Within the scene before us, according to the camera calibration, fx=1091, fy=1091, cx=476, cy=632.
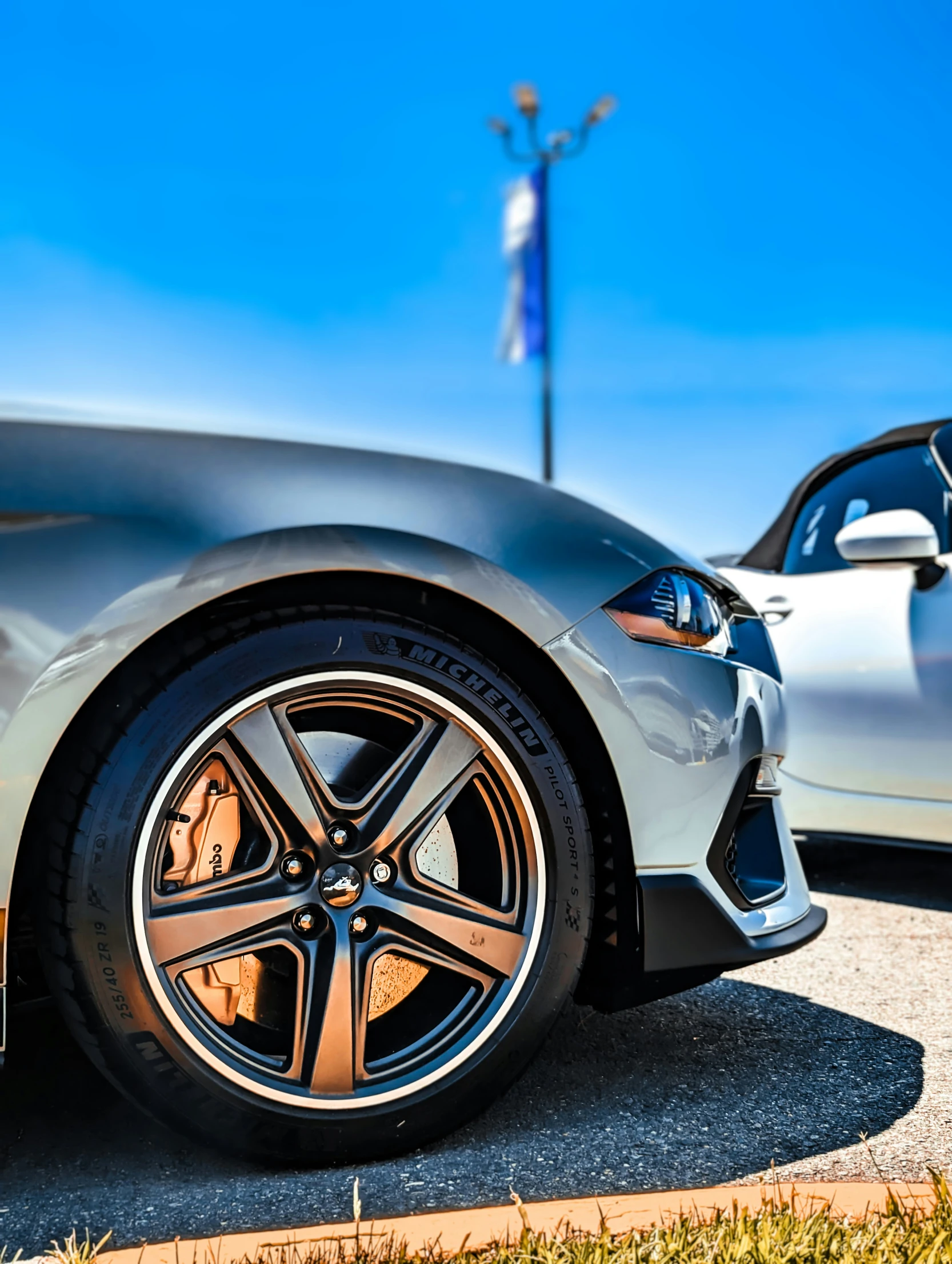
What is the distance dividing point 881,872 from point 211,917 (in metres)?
3.38

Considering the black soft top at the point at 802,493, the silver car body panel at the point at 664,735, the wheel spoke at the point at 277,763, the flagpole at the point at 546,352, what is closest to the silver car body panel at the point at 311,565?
the silver car body panel at the point at 664,735

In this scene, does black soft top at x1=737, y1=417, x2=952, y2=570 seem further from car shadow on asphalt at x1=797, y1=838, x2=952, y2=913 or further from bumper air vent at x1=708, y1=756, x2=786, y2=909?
bumper air vent at x1=708, y1=756, x2=786, y2=909

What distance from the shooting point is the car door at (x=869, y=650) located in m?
3.56

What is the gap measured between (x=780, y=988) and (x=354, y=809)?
5.04ft

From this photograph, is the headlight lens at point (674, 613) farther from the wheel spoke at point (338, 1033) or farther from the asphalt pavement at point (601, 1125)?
the asphalt pavement at point (601, 1125)

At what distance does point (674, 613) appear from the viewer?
1.98m

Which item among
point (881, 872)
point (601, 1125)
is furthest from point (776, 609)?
point (601, 1125)

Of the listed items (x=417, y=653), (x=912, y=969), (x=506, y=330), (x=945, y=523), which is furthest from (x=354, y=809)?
(x=506, y=330)

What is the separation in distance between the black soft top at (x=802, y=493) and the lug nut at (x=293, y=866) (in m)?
2.96

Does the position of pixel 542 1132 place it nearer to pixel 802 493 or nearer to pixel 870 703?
pixel 870 703

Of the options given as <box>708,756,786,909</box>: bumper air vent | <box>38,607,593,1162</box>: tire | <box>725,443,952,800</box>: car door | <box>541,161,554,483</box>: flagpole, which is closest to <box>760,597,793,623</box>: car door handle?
<box>725,443,952,800</box>: car door

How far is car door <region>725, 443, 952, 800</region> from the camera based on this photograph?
356 cm

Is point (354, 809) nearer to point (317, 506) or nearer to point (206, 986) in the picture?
point (206, 986)

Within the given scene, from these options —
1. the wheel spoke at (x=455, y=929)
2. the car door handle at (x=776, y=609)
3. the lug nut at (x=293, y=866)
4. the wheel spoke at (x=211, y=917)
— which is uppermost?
the car door handle at (x=776, y=609)
